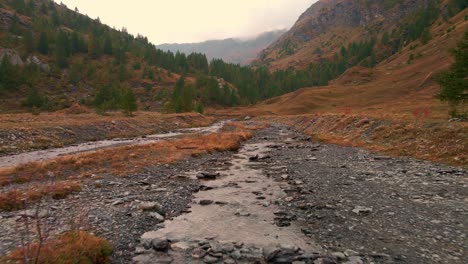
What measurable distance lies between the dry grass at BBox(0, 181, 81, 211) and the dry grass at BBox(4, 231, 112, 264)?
4773 mm

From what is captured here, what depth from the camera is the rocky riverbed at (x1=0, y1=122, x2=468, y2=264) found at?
11.0 m

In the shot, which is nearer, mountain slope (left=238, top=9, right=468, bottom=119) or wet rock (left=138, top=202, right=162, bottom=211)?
wet rock (left=138, top=202, right=162, bottom=211)

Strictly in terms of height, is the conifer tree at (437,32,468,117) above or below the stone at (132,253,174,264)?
above

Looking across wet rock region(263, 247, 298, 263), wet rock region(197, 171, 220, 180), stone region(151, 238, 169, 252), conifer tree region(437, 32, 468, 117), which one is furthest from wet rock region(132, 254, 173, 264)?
conifer tree region(437, 32, 468, 117)

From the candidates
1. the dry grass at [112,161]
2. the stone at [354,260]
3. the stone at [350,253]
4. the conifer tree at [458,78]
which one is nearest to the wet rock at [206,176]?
the dry grass at [112,161]

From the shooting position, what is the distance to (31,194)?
16875mm

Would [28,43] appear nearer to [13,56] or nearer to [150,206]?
[13,56]

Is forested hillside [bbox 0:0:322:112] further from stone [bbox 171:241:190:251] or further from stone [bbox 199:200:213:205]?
stone [bbox 171:241:190:251]

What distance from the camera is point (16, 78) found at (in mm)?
112875

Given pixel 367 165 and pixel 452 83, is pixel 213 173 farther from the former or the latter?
pixel 452 83

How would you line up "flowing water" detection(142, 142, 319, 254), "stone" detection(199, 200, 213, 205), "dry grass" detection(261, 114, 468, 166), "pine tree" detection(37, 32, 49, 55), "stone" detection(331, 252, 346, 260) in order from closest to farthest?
"stone" detection(331, 252, 346, 260), "flowing water" detection(142, 142, 319, 254), "stone" detection(199, 200, 213, 205), "dry grass" detection(261, 114, 468, 166), "pine tree" detection(37, 32, 49, 55)

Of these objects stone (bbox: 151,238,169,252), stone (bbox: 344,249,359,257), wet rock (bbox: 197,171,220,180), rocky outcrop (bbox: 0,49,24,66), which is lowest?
wet rock (bbox: 197,171,220,180)

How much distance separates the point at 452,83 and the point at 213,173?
27.0 metres

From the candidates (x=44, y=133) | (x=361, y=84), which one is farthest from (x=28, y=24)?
(x=361, y=84)
